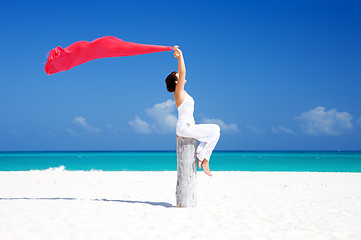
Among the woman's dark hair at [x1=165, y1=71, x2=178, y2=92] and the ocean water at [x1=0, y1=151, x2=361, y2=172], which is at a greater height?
the ocean water at [x1=0, y1=151, x2=361, y2=172]

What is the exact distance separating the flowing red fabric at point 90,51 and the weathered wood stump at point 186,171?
180cm

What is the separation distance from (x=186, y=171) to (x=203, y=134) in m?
0.74

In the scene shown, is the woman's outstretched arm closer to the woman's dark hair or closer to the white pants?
the woman's dark hair

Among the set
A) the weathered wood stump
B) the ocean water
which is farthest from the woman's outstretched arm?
the ocean water

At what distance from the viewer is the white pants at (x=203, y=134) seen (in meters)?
6.46

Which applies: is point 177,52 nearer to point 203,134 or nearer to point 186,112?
point 186,112

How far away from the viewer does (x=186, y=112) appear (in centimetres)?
657

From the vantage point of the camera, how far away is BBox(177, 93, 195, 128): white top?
6508 millimetres

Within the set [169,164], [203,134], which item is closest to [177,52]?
[203,134]
